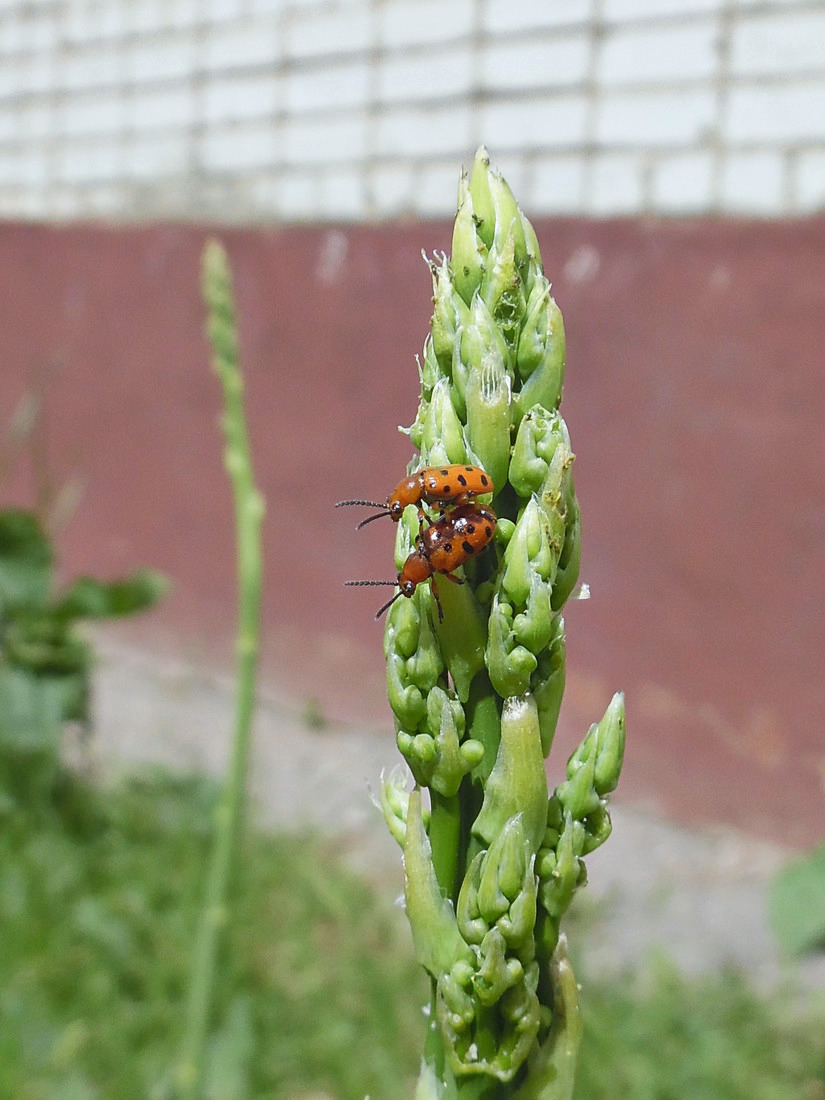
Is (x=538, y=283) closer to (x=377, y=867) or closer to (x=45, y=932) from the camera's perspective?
(x=45, y=932)

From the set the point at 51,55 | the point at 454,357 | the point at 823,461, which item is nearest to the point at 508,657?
the point at 454,357

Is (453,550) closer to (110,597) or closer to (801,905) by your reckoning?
(801,905)

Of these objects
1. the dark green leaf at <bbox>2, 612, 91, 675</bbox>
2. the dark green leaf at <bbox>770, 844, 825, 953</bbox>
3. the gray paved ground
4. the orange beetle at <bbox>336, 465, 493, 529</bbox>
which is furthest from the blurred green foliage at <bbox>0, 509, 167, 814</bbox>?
the orange beetle at <bbox>336, 465, 493, 529</bbox>

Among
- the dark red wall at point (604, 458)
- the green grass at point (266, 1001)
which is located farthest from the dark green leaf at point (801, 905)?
the dark red wall at point (604, 458)

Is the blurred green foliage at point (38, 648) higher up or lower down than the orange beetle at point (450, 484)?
lower down

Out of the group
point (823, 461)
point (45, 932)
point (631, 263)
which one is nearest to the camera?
point (45, 932)

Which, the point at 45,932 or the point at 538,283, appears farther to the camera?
the point at 45,932

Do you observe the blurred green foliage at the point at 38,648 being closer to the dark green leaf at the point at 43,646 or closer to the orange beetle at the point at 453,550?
the dark green leaf at the point at 43,646
